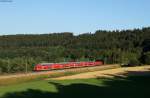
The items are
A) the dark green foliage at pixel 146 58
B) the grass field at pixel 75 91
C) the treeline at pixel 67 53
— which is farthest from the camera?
the dark green foliage at pixel 146 58

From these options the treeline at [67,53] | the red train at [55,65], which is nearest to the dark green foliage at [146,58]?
the treeline at [67,53]

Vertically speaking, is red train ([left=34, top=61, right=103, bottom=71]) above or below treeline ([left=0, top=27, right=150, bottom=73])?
below

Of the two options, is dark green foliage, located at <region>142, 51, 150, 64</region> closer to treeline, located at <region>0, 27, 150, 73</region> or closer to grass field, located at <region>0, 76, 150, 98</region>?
treeline, located at <region>0, 27, 150, 73</region>

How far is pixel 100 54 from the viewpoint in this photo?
14488cm

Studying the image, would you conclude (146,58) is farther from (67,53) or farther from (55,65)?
(55,65)

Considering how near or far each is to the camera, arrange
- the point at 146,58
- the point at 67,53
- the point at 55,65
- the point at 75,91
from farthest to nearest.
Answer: the point at 67,53, the point at 146,58, the point at 55,65, the point at 75,91

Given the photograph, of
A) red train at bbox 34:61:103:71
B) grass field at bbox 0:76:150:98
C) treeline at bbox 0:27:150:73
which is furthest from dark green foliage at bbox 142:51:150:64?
grass field at bbox 0:76:150:98

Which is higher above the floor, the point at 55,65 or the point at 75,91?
the point at 55,65

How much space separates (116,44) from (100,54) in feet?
128

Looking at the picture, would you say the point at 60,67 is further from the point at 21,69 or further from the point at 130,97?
the point at 130,97

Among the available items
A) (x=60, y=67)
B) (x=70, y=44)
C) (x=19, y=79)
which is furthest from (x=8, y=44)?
(x=19, y=79)

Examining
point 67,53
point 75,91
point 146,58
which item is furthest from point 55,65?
point 67,53

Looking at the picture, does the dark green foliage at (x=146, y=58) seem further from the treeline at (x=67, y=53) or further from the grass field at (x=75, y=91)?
the grass field at (x=75, y=91)

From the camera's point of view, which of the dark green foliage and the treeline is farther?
the dark green foliage
